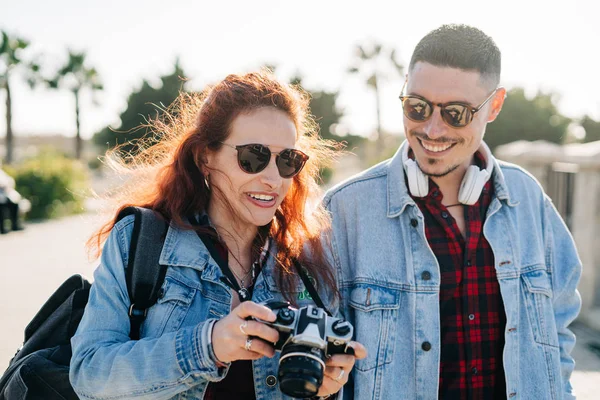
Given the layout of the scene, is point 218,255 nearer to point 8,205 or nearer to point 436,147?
point 436,147

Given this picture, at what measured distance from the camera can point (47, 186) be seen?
60.6 feet

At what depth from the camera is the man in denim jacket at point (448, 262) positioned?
2352 mm

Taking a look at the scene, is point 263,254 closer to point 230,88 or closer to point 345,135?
point 230,88

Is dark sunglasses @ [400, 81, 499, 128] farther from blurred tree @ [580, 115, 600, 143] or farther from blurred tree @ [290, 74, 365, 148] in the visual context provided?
blurred tree @ [290, 74, 365, 148]

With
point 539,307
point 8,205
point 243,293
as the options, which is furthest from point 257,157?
Result: point 8,205

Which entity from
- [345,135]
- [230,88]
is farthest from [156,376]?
[345,135]

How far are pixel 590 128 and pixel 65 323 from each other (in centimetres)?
3754

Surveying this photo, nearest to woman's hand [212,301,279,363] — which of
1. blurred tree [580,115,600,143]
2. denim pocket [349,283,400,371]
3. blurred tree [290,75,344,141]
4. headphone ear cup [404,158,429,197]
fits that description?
denim pocket [349,283,400,371]

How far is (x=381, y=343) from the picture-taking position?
2.34 m

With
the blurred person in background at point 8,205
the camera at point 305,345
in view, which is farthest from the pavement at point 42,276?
the camera at point 305,345

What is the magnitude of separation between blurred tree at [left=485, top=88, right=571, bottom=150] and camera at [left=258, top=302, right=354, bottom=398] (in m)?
28.9

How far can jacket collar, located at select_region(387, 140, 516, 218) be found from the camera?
2.52 meters

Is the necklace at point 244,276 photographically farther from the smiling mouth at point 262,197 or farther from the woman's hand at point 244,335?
the woman's hand at point 244,335

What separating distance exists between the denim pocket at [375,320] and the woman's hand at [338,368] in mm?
436
